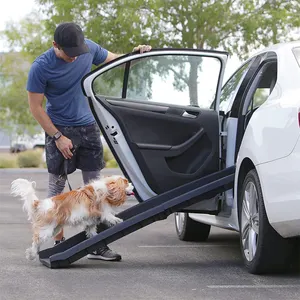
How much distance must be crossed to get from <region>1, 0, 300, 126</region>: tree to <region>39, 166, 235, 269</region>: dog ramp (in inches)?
708

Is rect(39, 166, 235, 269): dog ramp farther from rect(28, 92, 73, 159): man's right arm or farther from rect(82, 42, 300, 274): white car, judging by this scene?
rect(28, 92, 73, 159): man's right arm

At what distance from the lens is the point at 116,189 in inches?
297

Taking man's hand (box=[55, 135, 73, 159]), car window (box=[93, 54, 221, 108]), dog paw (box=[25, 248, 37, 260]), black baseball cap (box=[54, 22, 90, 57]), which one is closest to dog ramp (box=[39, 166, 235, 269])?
dog paw (box=[25, 248, 37, 260])

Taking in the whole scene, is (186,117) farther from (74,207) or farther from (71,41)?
(74,207)

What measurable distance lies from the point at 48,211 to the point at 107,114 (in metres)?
0.99

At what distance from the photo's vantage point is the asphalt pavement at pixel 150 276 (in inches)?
241

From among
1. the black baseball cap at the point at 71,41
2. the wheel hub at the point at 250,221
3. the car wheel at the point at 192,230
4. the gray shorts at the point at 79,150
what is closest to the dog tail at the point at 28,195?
the gray shorts at the point at 79,150

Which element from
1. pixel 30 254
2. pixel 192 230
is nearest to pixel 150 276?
pixel 30 254

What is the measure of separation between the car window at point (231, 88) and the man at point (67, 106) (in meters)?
0.90

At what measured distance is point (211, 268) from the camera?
7.41 meters

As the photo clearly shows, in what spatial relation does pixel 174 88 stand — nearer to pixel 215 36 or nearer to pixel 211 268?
pixel 211 268

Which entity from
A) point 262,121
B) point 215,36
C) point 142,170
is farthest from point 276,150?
point 215,36

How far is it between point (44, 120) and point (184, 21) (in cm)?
1864

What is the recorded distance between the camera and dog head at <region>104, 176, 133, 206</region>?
7.52 meters
